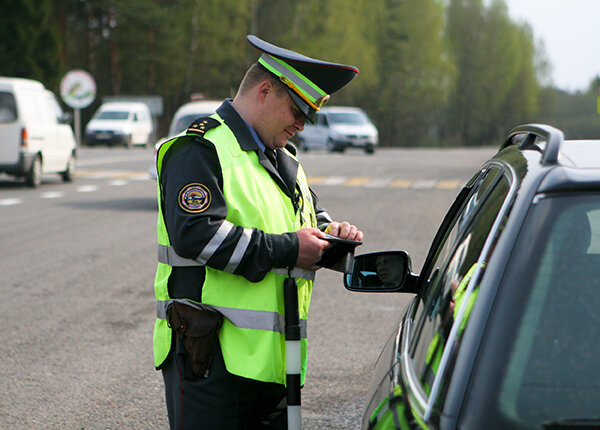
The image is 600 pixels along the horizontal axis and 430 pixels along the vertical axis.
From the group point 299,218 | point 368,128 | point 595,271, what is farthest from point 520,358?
point 368,128

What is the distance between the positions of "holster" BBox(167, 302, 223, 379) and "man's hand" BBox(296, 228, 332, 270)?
29 centimetres

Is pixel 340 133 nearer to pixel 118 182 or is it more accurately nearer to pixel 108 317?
pixel 118 182

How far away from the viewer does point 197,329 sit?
2.71m

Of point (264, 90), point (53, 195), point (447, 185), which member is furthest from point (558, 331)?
point (447, 185)

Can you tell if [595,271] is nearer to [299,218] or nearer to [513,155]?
[513,155]

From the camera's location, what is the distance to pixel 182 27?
63781 mm

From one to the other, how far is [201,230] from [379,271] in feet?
2.14

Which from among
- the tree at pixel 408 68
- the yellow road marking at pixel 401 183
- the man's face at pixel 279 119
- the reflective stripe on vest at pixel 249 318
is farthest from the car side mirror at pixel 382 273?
the tree at pixel 408 68

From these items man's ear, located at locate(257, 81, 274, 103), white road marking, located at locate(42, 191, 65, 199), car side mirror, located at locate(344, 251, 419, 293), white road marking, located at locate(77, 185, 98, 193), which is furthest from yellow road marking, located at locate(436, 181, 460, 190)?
man's ear, located at locate(257, 81, 274, 103)

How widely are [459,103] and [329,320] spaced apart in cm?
8709

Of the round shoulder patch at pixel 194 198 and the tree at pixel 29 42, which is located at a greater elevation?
the round shoulder patch at pixel 194 198

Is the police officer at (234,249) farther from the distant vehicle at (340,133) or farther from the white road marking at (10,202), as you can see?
the distant vehicle at (340,133)

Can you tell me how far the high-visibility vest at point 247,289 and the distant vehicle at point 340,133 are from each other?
33.5 metres

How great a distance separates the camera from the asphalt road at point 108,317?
4.95 meters
